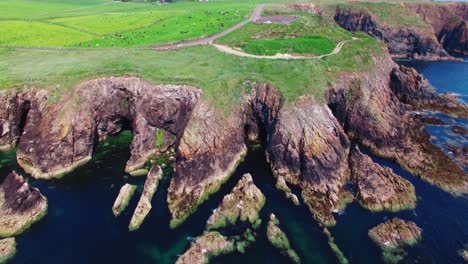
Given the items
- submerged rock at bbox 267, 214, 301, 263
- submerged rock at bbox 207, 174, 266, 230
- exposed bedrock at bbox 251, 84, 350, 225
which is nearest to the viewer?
submerged rock at bbox 267, 214, 301, 263

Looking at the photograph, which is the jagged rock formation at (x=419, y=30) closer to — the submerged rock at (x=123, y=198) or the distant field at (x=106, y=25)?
the distant field at (x=106, y=25)

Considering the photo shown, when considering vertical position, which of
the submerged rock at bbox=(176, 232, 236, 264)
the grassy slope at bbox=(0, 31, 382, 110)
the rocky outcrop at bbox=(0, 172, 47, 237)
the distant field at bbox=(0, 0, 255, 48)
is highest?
the distant field at bbox=(0, 0, 255, 48)

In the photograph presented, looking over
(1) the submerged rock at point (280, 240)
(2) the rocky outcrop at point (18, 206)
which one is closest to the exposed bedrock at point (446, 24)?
(1) the submerged rock at point (280, 240)

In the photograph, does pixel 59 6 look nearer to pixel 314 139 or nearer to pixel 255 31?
pixel 255 31

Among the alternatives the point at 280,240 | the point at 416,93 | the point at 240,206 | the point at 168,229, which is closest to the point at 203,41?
the point at 416,93

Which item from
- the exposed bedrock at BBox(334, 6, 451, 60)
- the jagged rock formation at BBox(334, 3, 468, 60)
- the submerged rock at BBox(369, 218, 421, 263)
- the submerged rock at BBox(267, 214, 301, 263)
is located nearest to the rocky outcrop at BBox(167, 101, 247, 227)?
the submerged rock at BBox(267, 214, 301, 263)

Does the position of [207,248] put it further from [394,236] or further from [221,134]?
[394,236]

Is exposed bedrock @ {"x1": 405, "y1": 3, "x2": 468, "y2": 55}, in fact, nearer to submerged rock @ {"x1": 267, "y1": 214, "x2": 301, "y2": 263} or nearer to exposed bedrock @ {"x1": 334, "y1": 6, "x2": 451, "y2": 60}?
exposed bedrock @ {"x1": 334, "y1": 6, "x2": 451, "y2": 60}
